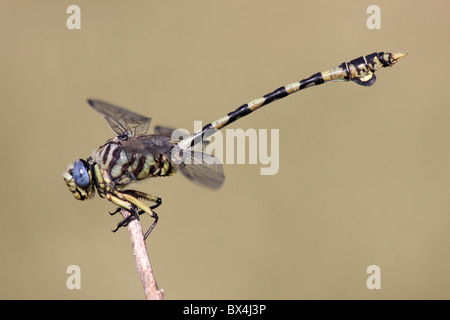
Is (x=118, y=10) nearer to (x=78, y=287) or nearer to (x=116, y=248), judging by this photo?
(x=116, y=248)

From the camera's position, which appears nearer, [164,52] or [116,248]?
[116,248]

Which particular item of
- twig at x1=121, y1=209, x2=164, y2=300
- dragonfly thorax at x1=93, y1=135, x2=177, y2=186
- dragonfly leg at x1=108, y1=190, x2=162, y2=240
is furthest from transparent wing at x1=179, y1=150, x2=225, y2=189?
twig at x1=121, y1=209, x2=164, y2=300

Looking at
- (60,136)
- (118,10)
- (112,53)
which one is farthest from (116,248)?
(118,10)

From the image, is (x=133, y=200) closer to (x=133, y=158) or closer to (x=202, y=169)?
(x=133, y=158)

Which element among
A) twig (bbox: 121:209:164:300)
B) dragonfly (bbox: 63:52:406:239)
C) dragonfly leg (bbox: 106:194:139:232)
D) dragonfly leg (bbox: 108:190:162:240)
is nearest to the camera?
twig (bbox: 121:209:164:300)

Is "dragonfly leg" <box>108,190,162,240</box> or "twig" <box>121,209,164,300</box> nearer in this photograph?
"twig" <box>121,209,164,300</box>

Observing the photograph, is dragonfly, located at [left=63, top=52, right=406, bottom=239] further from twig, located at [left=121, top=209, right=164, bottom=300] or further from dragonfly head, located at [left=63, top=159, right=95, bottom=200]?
twig, located at [left=121, top=209, right=164, bottom=300]

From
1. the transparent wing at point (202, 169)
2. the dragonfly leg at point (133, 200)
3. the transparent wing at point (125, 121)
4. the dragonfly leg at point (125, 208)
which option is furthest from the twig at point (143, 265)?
the transparent wing at point (125, 121)

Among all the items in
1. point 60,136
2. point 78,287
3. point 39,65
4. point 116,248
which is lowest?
point 78,287
